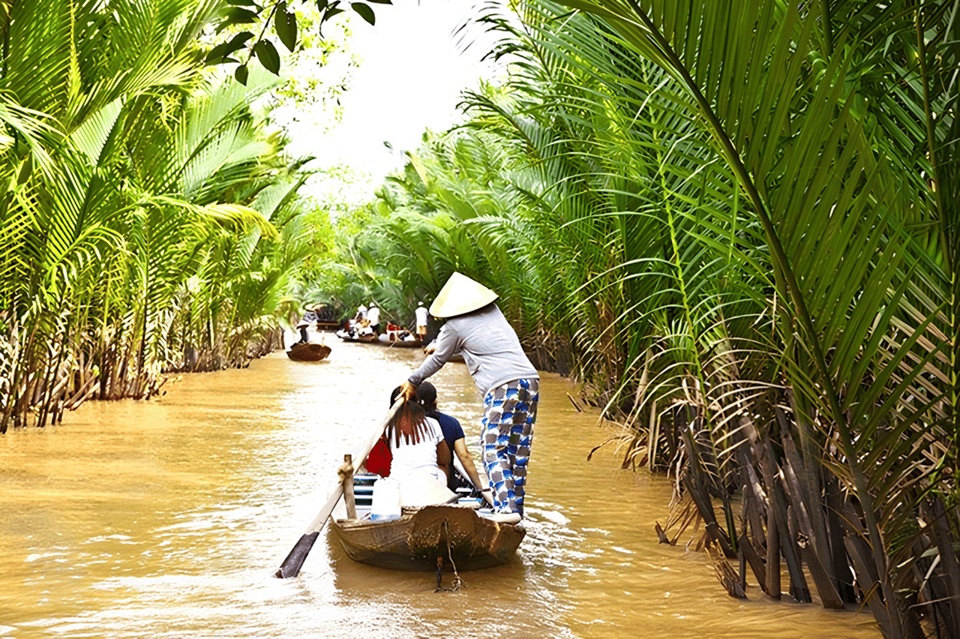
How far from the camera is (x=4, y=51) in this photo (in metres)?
7.42

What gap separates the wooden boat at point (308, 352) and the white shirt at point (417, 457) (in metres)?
18.9

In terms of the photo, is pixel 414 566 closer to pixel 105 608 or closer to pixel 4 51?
pixel 105 608

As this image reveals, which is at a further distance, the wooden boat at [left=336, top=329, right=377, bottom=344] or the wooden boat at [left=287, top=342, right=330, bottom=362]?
the wooden boat at [left=336, top=329, right=377, bottom=344]

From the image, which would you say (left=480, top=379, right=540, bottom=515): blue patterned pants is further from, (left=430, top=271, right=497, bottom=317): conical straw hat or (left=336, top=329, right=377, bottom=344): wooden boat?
(left=336, top=329, right=377, bottom=344): wooden boat

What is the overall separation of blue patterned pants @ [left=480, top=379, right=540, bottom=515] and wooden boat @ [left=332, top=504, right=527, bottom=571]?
0.43 meters

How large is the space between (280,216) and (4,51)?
12.8 m

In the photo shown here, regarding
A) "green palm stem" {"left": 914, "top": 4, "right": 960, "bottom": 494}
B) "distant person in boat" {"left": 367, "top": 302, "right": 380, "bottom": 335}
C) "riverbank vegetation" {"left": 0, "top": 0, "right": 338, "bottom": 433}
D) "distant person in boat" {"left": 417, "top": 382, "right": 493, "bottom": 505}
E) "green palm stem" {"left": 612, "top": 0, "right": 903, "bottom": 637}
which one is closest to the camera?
"green palm stem" {"left": 612, "top": 0, "right": 903, "bottom": 637}

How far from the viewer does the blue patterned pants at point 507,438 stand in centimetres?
586

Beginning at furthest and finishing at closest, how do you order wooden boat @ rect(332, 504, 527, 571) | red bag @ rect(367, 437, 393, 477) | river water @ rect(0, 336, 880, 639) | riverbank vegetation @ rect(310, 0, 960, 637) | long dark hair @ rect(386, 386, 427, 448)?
1. red bag @ rect(367, 437, 393, 477)
2. long dark hair @ rect(386, 386, 427, 448)
3. wooden boat @ rect(332, 504, 527, 571)
4. river water @ rect(0, 336, 880, 639)
5. riverbank vegetation @ rect(310, 0, 960, 637)

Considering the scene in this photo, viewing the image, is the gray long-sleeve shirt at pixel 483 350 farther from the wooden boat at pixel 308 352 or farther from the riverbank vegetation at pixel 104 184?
the wooden boat at pixel 308 352

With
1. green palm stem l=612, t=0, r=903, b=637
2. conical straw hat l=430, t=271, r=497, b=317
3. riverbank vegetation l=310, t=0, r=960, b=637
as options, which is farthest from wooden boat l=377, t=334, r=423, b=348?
green palm stem l=612, t=0, r=903, b=637

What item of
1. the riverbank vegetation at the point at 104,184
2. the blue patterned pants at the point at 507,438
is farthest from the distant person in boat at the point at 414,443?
the riverbank vegetation at the point at 104,184

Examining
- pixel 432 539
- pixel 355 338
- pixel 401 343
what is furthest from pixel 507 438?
pixel 355 338

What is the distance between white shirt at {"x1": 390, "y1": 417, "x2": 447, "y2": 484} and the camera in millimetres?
5945
